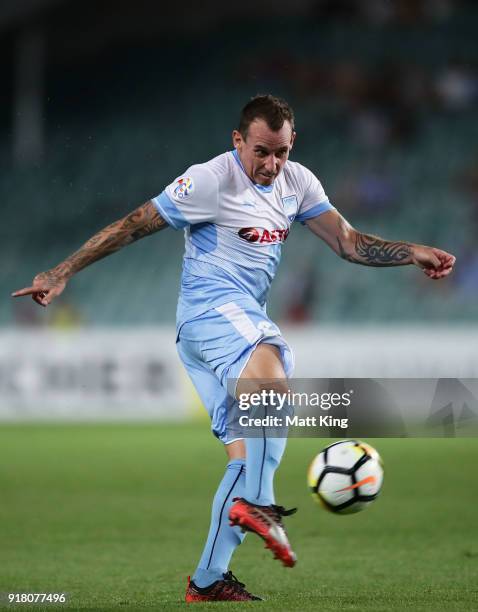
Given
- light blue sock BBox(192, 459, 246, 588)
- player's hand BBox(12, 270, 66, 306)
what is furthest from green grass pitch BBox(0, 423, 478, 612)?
player's hand BBox(12, 270, 66, 306)

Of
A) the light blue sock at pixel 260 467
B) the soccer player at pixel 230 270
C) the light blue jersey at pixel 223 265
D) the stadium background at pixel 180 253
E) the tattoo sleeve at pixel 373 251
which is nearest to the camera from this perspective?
the light blue sock at pixel 260 467

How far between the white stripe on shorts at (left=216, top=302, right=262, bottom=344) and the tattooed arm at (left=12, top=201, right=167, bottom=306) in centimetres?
44

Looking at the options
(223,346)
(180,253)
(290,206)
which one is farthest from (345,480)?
(180,253)

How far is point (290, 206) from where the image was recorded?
530 cm

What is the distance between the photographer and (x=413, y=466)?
11.5 metres

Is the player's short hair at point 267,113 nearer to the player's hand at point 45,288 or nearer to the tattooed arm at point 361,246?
the tattooed arm at point 361,246

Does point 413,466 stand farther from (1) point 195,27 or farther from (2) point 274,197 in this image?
(1) point 195,27

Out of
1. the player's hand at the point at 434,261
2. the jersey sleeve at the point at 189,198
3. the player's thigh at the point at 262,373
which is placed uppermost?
the jersey sleeve at the point at 189,198

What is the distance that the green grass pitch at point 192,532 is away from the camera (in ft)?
17.5

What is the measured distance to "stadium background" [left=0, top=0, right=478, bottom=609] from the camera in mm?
8102

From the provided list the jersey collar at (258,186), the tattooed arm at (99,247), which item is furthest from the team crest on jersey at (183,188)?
the jersey collar at (258,186)

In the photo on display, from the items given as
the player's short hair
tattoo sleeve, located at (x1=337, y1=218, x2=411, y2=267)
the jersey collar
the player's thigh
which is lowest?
the player's thigh

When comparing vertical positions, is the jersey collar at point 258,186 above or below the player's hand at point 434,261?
above

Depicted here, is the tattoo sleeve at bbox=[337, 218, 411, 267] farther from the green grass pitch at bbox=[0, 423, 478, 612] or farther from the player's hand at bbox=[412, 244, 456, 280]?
the green grass pitch at bbox=[0, 423, 478, 612]
